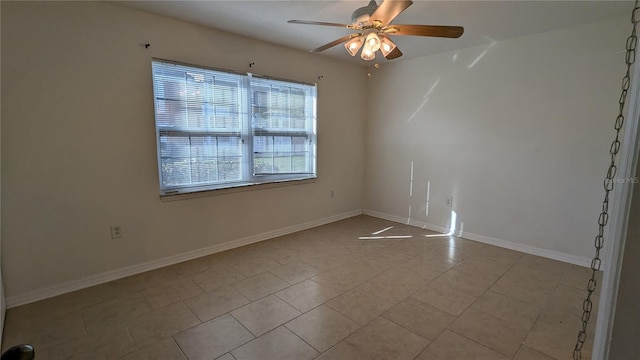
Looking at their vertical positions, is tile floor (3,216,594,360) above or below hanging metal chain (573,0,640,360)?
below

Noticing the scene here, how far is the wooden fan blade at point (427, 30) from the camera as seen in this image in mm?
1984

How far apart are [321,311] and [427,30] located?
2.13m

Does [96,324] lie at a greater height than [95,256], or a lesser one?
lesser

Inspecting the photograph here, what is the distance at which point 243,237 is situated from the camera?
3562 mm

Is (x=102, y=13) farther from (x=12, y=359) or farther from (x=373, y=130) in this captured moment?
(x=373, y=130)

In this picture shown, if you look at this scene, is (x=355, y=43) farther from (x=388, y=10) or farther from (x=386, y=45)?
(x=388, y=10)

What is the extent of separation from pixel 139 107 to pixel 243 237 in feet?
5.73

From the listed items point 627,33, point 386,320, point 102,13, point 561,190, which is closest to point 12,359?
point 386,320

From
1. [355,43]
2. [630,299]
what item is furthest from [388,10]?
[630,299]

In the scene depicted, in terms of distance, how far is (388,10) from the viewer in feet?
6.01

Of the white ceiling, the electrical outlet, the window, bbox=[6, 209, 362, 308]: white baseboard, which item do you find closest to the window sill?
the window

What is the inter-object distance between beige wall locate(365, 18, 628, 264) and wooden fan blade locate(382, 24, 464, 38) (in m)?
1.80

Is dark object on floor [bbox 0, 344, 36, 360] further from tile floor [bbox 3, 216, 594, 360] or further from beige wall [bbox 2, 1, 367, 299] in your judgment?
beige wall [bbox 2, 1, 367, 299]

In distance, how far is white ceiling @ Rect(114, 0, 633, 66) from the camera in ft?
8.16
